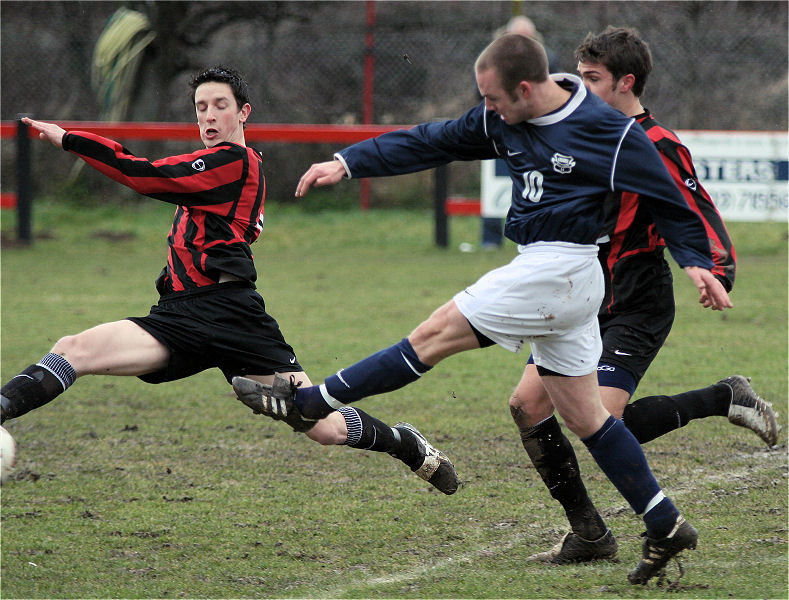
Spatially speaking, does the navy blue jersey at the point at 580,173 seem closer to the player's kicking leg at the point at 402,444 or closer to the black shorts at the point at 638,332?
the black shorts at the point at 638,332

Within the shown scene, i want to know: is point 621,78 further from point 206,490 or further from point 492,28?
point 492,28

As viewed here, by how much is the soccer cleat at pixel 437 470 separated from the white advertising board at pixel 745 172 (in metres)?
8.65

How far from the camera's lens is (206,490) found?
461 centimetres

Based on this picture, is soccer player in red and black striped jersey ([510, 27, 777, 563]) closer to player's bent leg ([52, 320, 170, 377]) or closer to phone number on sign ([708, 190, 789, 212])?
player's bent leg ([52, 320, 170, 377])

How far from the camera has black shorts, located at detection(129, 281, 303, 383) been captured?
4082 millimetres

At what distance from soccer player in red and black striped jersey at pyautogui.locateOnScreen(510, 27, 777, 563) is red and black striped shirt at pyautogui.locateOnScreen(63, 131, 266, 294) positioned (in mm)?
1345

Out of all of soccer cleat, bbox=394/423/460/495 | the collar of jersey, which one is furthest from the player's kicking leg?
the collar of jersey

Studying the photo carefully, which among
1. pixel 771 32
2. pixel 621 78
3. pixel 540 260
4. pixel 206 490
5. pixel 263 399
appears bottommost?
pixel 206 490

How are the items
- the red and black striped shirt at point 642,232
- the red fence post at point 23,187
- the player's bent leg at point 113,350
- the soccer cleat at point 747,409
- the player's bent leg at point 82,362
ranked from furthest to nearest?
the red fence post at point 23,187 → the soccer cleat at point 747,409 → the player's bent leg at point 113,350 → the player's bent leg at point 82,362 → the red and black striped shirt at point 642,232

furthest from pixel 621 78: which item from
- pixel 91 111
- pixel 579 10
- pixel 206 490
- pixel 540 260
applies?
pixel 91 111

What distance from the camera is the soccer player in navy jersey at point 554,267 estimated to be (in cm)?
330

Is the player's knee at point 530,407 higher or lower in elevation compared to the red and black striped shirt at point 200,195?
lower

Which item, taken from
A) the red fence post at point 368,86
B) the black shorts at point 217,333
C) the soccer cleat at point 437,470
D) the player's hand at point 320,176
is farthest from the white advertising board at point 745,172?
the player's hand at point 320,176

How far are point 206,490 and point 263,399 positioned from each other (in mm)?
1288
